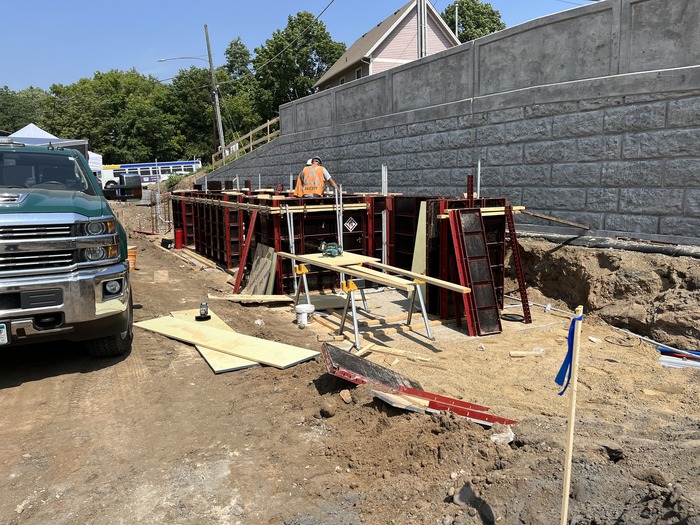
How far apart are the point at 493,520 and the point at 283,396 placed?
2.66 meters

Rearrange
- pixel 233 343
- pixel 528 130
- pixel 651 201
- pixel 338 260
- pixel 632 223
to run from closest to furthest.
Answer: pixel 233 343, pixel 338 260, pixel 651 201, pixel 632 223, pixel 528 130

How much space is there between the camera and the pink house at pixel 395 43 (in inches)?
1319

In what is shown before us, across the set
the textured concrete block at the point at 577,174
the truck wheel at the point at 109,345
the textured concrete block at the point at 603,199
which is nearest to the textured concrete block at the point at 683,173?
the textured concrete block at the point at 603,199

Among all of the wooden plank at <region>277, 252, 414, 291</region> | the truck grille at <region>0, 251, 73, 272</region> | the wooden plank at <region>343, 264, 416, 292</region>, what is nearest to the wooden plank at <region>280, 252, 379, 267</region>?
the wooden plank at <region>277, 252, 414, 291</region>

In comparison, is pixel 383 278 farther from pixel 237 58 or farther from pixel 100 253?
pixel 237 58

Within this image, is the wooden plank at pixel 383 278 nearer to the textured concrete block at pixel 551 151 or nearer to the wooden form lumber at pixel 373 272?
the wooden form lumber at pixel 373 272

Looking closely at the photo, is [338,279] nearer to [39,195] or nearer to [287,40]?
[39,195]

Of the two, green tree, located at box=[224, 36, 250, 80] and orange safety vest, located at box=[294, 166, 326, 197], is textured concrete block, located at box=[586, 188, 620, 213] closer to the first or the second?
orange safety vest, located at box=[294, 166, 326, 197]

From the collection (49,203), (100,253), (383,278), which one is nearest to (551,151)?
(383,278)

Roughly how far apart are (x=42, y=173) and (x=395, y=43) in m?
31.8

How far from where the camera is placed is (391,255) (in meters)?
10.9

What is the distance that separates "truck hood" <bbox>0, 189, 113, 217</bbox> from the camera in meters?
5.06

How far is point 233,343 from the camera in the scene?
6.71 meters

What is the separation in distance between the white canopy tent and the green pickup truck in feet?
9.78
